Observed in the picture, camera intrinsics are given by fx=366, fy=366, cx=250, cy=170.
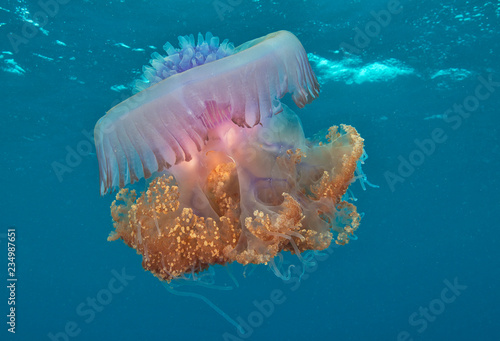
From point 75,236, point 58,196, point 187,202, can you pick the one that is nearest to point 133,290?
point 75,236

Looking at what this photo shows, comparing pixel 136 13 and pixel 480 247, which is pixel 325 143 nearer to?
pixel 136 13

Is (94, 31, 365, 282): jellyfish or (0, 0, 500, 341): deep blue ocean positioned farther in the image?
(0, 0, 500, 341): deep blue ocean

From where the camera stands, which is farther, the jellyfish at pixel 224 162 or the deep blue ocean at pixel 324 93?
the deep blue ocean at pixel 324 93

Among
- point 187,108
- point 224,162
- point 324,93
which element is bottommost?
point 324,93

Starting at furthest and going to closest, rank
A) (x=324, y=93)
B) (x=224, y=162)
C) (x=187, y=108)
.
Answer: (x=324, y=93) < (x=224, y=162) < (x=187, y=108)

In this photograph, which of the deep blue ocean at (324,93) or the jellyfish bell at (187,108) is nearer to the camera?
the jellyfish bell at (187,108)

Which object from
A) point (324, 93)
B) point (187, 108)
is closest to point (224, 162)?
point (187, 108)

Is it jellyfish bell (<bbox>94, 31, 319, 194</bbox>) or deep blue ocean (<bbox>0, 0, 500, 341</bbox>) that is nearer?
jellyfish bell (<bbox>94, 31, 319, 194</bbox>)

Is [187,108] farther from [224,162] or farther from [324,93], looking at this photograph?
[324,93]
